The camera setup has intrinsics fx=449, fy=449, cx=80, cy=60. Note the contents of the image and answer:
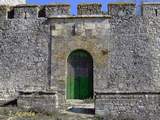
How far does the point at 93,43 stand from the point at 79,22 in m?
1.07

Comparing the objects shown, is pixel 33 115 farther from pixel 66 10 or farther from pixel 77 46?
pixel 66 10

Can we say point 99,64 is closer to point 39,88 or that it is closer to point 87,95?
point 87,95

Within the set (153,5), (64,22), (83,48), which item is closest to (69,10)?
(64,22)

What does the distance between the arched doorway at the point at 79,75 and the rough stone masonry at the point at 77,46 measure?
0.94 ft

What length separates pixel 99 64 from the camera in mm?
18484

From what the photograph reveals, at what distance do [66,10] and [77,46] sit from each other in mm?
1616

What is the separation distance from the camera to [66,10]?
746 inches

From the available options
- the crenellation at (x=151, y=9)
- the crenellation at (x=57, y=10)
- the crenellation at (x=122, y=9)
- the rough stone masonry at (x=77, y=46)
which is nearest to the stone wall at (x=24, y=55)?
the rough stone masonry at (x=77, y=46)

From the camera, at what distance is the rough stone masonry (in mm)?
18328

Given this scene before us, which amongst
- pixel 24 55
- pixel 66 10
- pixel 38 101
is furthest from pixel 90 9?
pixel 38 101

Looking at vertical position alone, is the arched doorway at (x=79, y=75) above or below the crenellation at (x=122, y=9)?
below

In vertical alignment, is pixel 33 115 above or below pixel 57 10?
below

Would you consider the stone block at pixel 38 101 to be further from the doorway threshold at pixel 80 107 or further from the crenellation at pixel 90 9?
the crenellation at pixel 90 9

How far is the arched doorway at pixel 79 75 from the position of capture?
1881 centimetres
